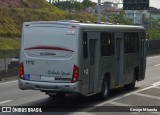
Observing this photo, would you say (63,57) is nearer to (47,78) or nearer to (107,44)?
(47,78)

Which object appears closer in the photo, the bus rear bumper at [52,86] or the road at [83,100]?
the bus rear bumper at [52,86]

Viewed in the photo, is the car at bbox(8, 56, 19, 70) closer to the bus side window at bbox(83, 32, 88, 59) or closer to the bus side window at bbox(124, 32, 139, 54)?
the bus side window at bbox(124, 32, 139, 54)

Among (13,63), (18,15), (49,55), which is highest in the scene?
(49,55)

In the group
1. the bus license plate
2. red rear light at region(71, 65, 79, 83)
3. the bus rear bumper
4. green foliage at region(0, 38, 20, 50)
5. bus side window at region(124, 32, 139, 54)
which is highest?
bus side window at region(124, 32, 139, 54)

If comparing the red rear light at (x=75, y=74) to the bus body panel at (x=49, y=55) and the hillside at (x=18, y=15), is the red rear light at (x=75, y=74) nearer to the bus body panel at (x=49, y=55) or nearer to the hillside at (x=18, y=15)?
the bus body panel at (x=49, y=55)

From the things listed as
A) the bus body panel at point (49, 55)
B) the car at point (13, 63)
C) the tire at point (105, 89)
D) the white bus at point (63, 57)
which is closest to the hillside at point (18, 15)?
the car at point (13, 63)

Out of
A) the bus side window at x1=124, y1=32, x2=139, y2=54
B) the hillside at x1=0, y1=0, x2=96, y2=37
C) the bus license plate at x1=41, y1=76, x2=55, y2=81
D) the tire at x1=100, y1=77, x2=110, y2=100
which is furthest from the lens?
the hillside at x1=0, y1=0, x2=96, y2=37

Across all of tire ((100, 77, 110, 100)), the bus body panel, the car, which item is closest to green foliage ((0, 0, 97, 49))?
the car

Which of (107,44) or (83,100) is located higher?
(107,44)

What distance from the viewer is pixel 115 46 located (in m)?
16.5

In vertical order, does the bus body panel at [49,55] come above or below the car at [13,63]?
above

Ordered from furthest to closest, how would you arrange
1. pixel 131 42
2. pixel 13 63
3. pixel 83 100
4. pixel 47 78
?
pixel 13 63 → pixel 131 42 → pixel 83 100 → pixel 47 78

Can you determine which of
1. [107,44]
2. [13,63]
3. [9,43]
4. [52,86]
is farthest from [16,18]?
[52,86]

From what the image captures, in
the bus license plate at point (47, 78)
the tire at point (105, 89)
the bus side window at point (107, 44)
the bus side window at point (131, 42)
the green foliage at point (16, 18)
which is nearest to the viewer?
the bus license plate at point (47, 78)
